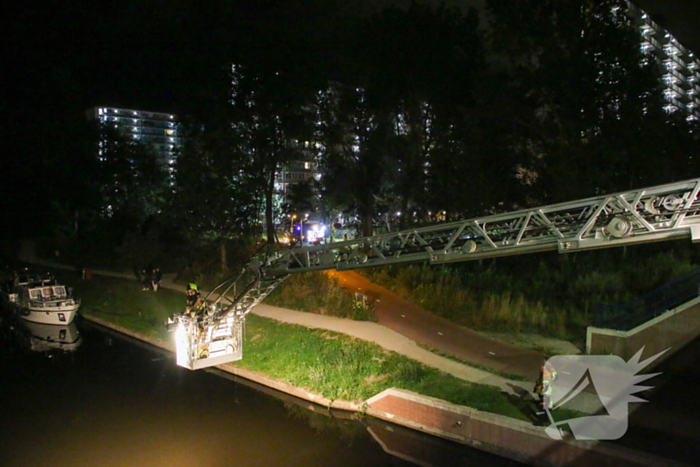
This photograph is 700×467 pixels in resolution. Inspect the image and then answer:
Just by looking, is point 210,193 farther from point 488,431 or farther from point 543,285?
point 488,431

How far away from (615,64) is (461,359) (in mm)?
19359

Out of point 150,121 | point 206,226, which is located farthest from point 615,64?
point 150,121

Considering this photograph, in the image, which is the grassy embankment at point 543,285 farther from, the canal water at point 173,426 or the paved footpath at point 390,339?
the canal water at point 173,426

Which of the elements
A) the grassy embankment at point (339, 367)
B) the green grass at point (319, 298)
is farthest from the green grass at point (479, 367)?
the green grass at point (319, 298)

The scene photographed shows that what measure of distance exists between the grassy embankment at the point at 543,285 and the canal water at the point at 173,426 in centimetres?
855

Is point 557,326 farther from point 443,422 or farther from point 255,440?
point 255,440

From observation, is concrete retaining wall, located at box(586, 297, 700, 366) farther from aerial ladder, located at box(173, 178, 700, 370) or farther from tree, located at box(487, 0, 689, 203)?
tree, located at box(487, 0, 689, 203)

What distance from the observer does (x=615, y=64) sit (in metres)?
26.1

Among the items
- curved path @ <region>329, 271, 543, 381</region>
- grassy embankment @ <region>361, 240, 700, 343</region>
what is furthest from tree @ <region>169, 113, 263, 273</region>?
curved path @ <region>329, 271, 543, 381</region>

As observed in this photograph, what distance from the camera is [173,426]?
1288cm

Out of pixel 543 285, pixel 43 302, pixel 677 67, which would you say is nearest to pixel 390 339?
pixel 543 285

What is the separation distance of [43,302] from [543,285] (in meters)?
23.6

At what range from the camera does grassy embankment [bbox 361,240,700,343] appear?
765 inches
